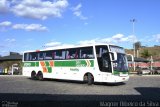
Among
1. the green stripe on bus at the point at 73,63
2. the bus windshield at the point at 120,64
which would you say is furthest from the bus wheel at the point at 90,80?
the bus windshield at the point at 120,64

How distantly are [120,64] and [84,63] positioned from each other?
3.20 m

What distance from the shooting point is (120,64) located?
23.9m

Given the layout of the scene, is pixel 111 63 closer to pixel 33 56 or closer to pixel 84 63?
pixel 84 63

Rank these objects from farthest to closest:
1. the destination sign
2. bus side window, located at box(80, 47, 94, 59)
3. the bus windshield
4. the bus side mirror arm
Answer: bus side window, located at box(80, 47, 94, 59), the destination sign, the bus windshield, the bus side mirror arm

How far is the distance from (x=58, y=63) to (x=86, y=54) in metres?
4.13

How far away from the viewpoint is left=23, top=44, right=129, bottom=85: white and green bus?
77.5 feet

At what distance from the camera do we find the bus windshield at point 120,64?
2356cm

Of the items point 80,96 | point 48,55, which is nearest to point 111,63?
point 80,96

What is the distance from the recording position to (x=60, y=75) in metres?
28.5

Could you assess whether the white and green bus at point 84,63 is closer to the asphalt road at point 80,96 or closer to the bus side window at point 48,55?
the bus side window at point 48,55

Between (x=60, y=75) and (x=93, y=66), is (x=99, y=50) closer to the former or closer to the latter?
(x=93, y=66)

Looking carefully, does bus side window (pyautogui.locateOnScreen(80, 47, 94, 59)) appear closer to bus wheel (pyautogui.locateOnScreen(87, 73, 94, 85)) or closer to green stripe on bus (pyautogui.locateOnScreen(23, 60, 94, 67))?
green stripe on bus (pyautogui.locateOnScreen(23, 60, 94, 67))

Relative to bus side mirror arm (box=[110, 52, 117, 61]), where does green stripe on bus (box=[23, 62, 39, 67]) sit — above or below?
below

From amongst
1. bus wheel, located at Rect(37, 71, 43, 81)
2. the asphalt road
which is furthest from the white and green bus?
the asphalt road
